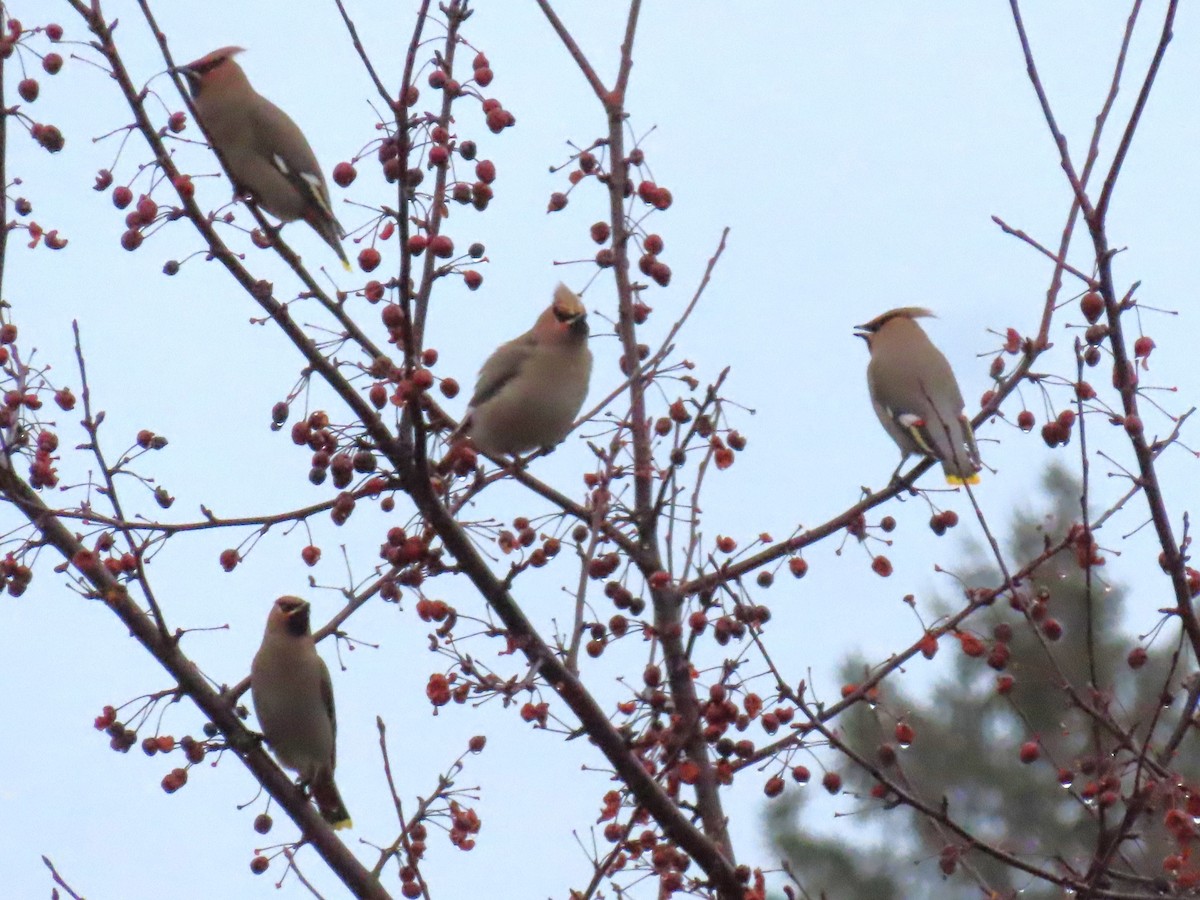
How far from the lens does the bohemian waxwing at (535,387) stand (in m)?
4.18

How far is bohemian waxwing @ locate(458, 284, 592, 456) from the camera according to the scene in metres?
4.18

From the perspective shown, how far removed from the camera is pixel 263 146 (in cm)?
494

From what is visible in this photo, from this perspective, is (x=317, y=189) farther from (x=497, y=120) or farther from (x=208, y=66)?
(x=497, y=120)

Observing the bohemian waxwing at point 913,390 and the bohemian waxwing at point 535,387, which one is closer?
the bohemian waxwing at point 535,387

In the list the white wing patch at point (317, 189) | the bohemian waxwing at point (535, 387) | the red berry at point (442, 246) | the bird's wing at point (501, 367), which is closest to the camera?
the red berry at point (442, 246)

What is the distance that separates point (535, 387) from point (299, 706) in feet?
4.25

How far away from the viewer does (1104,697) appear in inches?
117

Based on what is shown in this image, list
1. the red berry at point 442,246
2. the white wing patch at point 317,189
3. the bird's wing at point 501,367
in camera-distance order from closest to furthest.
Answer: the red berry at point 442,246
the bird's wing at point 501,367
the white wing patch at point 317,189

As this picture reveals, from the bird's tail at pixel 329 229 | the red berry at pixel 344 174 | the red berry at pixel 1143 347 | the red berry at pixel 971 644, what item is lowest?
the red berry at pixel 971 644

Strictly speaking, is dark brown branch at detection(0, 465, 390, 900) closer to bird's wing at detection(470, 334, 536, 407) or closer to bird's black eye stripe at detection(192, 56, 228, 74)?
bird's wing at detection(470, 334, 536, 407)

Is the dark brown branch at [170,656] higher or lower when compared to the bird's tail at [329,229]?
lower

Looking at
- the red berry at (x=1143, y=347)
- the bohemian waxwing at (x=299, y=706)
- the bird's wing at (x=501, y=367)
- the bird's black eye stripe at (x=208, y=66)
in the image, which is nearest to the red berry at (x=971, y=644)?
the red berry at (x=1143, y=347)

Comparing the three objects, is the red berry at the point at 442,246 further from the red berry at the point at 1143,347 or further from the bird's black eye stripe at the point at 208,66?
the bird's black eye stripe at the point at 208,66

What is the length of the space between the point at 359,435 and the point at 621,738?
2.25 ft
